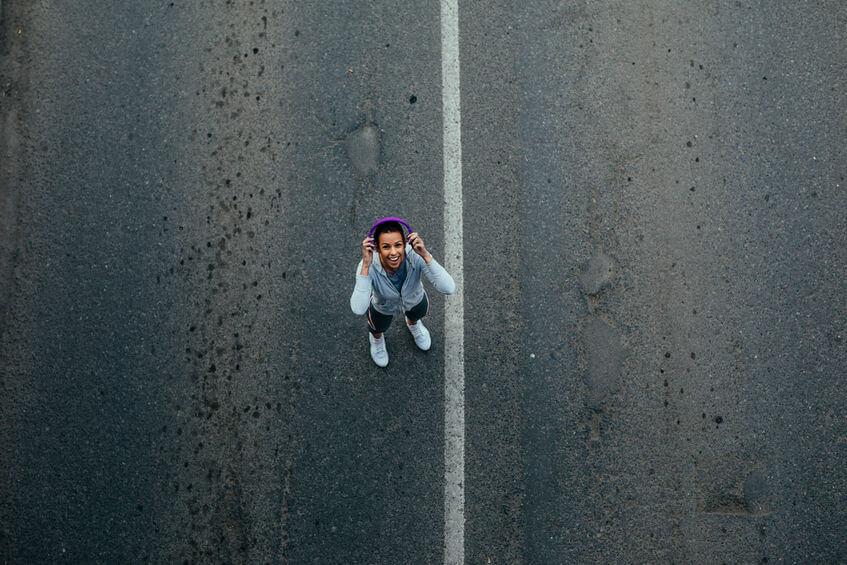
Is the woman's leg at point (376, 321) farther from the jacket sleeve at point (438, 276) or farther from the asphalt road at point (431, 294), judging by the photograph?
the jacket sleeve at point (438, 276)

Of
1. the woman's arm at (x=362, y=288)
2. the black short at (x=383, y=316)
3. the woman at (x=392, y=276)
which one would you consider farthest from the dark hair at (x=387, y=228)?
the black short at (x=383, y=316)

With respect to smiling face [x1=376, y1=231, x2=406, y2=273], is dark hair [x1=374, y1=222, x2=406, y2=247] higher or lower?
higher

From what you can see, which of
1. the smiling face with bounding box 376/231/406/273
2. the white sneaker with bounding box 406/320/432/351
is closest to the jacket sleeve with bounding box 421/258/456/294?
the smiling face with bounding box 376/231/406/273

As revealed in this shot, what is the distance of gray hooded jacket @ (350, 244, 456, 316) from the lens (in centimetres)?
350

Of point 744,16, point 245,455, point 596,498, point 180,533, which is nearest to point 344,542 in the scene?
point 245,455

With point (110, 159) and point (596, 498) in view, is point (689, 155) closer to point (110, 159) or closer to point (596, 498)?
point (596, 498)

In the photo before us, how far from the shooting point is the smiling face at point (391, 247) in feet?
10.8

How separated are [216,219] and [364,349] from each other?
1843mm

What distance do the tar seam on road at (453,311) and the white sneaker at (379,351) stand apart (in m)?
0.55

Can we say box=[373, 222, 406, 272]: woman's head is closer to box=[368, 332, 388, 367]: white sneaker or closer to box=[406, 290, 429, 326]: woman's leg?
box=[406, 290, 429, 326]: woman's leg

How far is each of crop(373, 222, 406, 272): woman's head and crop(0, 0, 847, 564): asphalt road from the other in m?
1.30

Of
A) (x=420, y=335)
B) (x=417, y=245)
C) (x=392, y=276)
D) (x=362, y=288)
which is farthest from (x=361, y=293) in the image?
(x=420, y=335)

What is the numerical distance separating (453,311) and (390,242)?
1468 millimetres

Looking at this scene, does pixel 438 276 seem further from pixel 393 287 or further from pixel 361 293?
pixel 361 293
